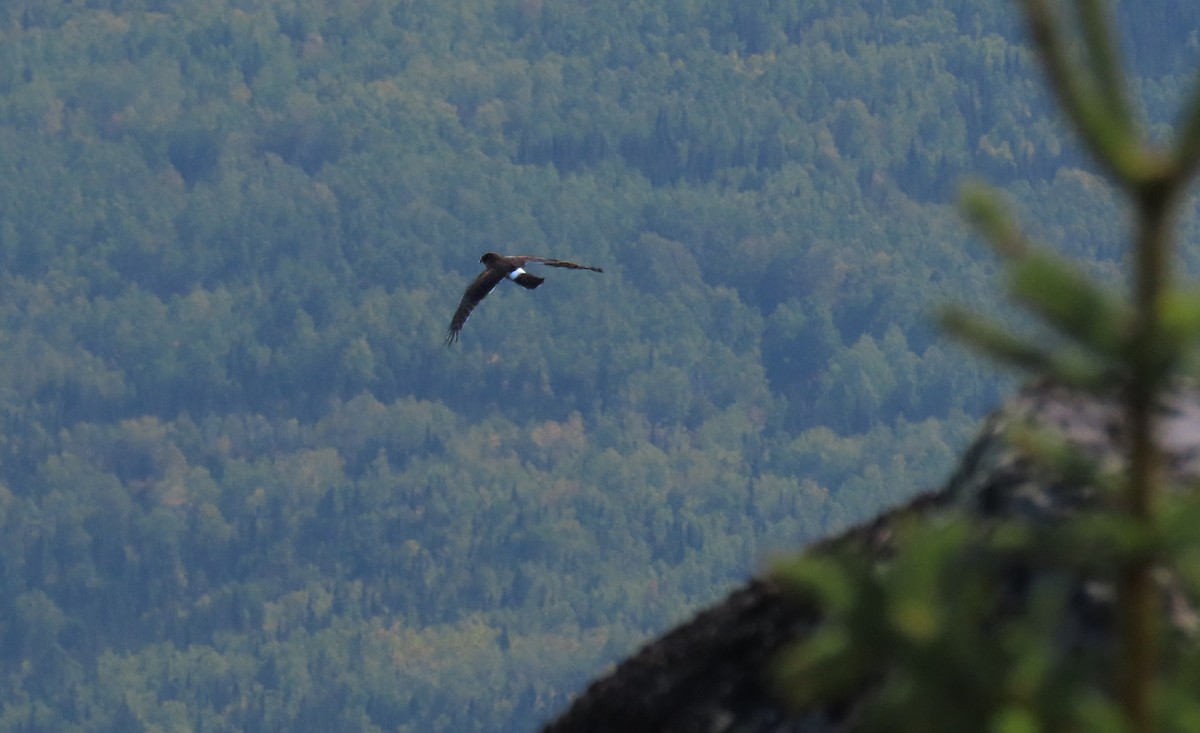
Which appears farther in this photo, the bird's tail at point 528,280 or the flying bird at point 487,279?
the flying bird at point 487,279

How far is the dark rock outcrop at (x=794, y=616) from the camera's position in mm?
11469

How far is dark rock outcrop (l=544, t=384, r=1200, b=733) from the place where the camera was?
11.5m

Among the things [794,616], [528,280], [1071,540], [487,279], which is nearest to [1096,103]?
[1071,540]

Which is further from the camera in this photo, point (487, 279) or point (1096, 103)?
point (487, 279)

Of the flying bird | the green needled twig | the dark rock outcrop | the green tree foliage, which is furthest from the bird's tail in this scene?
the green needled twig

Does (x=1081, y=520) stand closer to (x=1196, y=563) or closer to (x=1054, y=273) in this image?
(x=1196, y=563)

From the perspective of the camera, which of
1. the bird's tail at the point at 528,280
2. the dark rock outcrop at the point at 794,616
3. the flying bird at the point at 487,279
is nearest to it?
the dark rock outcrop at the point at 794,616

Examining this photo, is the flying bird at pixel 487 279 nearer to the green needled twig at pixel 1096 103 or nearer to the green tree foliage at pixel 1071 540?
the green tree foliage at pixel 1071 540

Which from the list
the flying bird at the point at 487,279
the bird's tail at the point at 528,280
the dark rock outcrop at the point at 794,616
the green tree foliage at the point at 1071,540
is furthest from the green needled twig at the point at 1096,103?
the flying bird at the point at 487,279

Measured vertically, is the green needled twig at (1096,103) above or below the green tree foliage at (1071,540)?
above

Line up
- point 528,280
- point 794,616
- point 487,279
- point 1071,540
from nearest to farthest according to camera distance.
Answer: point 1071,540 < point 794,616 < point 528,280 < point 487,279

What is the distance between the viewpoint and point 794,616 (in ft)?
44.9

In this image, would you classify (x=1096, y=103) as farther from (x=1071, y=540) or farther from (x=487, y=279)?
(x=487, y=279)

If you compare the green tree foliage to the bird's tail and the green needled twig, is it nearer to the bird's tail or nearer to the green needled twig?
the green needled twig
